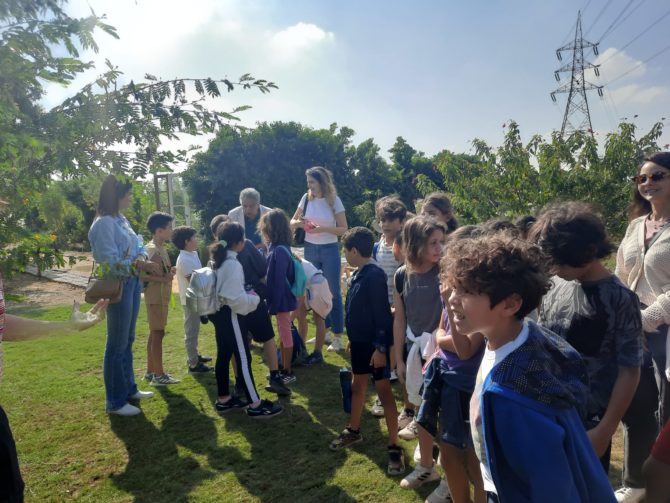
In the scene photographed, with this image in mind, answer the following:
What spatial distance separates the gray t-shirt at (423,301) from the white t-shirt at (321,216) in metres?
2.63

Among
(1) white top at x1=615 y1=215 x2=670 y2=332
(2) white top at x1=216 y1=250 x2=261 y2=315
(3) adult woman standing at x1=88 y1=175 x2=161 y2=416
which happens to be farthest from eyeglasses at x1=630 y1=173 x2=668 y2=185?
(3) adult woman standing at x1=88 y1=175 x2=161 y2=416

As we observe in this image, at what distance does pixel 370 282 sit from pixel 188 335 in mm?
2918

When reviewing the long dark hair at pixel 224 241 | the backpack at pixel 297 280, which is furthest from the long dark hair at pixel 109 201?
the backpack at pixel 297 280

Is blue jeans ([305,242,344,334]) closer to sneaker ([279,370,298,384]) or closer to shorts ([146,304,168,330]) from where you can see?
sneaker ([279,370,298,384])

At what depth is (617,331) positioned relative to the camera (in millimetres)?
2021

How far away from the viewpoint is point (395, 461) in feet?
10.9

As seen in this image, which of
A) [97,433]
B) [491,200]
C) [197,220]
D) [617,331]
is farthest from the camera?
[197,220]

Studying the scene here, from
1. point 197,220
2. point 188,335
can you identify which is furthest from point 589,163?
point 197,220

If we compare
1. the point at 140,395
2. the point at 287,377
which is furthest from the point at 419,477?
the point at 140,395

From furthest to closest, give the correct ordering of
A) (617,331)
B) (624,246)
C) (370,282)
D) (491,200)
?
(491,200) < (370,282) < (624,246) < (617,331)

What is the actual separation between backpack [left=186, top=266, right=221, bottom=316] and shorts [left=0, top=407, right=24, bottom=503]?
2.15 meters

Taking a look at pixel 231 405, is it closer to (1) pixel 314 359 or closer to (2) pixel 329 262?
(1) pixel 314 359

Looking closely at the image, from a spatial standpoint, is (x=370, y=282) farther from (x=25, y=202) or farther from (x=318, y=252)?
(x=318, y=252)

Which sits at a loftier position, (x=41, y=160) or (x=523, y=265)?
(x=41, y=160)
